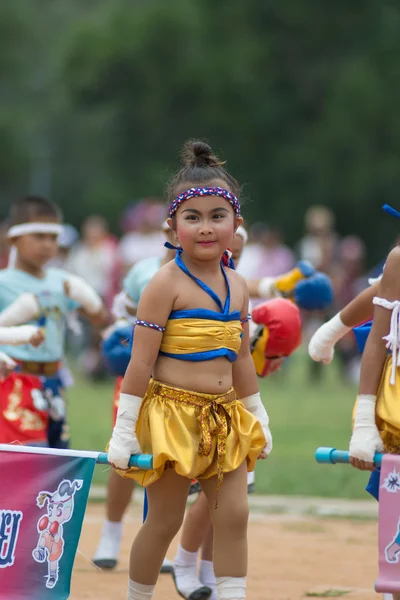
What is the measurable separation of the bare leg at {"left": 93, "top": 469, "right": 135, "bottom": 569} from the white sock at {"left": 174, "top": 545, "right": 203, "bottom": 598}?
59 centimetres

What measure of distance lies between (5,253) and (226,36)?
23.2 metres

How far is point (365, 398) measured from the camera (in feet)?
15.4

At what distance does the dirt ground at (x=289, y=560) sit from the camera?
5.75m

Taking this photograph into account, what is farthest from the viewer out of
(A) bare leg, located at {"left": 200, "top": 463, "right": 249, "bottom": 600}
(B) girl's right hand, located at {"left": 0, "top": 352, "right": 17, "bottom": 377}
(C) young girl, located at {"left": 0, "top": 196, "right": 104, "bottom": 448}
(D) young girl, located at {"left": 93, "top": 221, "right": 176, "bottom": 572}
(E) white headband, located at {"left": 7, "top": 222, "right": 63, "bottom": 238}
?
(E) white headband, located at {"left": 7, "top": 222, "right": 63, "bottom": 238}

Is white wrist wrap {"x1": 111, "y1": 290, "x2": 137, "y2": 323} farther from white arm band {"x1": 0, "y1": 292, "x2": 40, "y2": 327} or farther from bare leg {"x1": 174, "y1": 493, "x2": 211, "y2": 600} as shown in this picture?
bare leg {"x1": 174, "y1": 493, "x2": 211, "y2": 600}

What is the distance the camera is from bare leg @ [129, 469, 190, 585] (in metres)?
4.72

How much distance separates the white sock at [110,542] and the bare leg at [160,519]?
5.05 ft

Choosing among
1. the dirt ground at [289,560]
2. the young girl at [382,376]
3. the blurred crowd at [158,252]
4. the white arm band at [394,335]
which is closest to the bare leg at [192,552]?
the dirt ground at [289,560]

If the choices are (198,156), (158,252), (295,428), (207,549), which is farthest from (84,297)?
(158,252)

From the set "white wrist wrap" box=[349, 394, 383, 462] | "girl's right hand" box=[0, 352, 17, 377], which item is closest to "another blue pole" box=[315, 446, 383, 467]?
"white wrist wrap" box=[349, 394, 383, 462]

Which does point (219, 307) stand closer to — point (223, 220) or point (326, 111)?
point (223, 220)

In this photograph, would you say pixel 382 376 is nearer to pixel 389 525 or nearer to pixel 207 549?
pixel 389 525

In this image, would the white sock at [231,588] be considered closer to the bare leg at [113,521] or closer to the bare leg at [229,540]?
the bare leg at [229,540]

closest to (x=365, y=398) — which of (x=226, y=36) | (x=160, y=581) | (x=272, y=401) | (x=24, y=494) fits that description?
(x=24, y=494)
